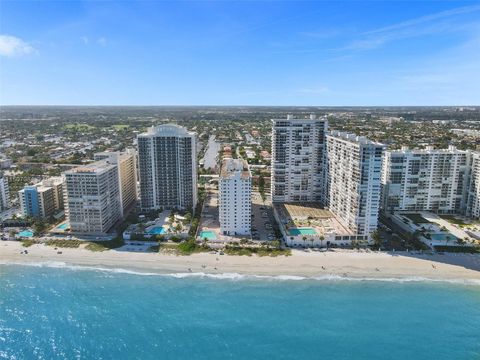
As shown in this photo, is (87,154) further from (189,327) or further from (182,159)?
(189,327)

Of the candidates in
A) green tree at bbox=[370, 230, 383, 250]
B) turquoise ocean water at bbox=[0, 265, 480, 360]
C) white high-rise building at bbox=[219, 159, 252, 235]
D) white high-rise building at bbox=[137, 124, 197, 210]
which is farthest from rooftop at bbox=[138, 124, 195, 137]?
green tree at bbox=[370, 230, 383, 250]

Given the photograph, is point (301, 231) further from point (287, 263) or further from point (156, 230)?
point (156, 230)

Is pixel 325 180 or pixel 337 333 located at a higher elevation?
pixel 325 180

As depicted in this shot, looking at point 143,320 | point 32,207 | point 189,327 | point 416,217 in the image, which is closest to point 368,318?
point 189,327

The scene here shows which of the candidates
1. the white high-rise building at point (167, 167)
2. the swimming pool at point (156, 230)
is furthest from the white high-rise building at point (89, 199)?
the white high-rise building at point (167, 167)

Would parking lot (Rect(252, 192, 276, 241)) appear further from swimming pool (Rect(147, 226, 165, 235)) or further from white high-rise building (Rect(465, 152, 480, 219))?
white high-rise building (Rect(465, 152, 480, 219))

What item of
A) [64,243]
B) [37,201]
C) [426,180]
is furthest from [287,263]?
[37,201]
